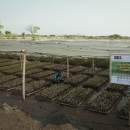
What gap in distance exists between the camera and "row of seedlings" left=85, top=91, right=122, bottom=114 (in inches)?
271

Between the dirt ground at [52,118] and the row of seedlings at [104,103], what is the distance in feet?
0.66

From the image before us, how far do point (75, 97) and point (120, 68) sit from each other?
316 centimetres

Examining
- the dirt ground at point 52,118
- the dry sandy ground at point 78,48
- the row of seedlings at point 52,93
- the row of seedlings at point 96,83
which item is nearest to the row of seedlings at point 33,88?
the row of seedlings at point 52,93

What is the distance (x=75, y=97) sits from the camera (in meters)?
8.20

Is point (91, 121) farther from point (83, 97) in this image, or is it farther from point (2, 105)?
point (2, 105)

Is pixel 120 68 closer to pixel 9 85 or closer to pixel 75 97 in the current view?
pixel 75 97

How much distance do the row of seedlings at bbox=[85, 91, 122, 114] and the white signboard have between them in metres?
1.54

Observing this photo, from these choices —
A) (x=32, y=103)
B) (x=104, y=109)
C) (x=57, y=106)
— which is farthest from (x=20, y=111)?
(x=104, y=109)

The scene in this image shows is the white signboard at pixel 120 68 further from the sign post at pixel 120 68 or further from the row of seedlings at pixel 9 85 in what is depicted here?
the row of seedlings at pixel 9 85

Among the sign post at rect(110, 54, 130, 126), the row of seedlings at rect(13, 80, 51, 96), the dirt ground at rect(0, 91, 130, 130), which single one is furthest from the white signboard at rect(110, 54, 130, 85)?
the row of seedlings at rect(13, 80, 51, 96)

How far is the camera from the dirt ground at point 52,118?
574 cm

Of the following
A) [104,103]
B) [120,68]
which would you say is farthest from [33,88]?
[120,68]

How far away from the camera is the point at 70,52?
52.5 feet

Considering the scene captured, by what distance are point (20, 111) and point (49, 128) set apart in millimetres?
2031
